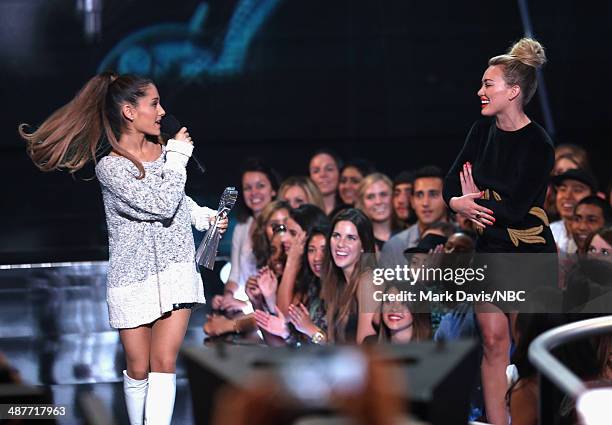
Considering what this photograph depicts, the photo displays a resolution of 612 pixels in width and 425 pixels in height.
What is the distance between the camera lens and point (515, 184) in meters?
4.24

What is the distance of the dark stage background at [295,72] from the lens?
11312 millimetres

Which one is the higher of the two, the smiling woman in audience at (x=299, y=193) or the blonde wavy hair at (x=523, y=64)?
the blonde wavy hair at (x=523, y=64)

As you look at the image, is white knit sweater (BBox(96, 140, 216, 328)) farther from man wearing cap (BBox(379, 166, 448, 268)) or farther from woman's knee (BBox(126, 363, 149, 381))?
man wearing cap (BBox(379, 166, 448, 268))

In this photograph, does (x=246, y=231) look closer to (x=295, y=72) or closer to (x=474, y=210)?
(x=474, y=210)

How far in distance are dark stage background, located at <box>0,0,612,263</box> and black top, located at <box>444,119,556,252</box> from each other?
6.75m

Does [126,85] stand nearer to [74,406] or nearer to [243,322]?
[74,406]

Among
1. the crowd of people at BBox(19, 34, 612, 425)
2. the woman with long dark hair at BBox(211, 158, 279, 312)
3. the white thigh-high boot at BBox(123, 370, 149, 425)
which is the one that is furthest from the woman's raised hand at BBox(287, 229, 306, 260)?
the white thigh-high boot at BBox(123, 370, 149, 425)

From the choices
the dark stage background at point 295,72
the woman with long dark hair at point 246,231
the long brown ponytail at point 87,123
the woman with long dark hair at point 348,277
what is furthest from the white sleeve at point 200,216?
the dark stage background at point 295,72

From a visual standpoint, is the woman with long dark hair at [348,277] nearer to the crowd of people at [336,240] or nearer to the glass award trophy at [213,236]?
the crowd of people at [336,240]

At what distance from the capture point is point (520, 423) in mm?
4004

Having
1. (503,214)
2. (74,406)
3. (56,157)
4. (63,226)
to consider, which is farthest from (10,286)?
(503,214)

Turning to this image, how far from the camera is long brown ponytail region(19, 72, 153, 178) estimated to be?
418cm

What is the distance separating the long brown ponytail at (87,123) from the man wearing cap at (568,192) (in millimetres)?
2694

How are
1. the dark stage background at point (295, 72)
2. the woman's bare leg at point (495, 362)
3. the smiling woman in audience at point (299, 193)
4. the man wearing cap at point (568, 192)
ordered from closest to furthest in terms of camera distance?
the woman's bare leg at point (495, 362) < the man wearing cap at point (568, 192) < the smiling woman in audience at point (299, 193) < the dark stage background at point (295, 72)
